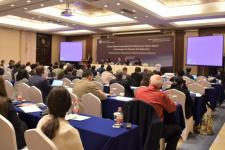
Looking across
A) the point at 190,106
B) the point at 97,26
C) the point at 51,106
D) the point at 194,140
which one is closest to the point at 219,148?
the point at 194,140

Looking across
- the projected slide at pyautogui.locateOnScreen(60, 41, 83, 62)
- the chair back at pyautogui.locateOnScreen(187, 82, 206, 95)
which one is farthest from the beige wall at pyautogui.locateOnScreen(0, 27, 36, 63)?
the chair back at pyautogui.locateOnScreen(187, 82, 206, 95)

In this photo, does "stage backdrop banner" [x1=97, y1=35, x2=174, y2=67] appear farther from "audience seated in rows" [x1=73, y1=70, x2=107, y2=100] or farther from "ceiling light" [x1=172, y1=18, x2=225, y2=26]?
"audience seated in rows" [x1=73, y1=70, x2=107, y2=100]

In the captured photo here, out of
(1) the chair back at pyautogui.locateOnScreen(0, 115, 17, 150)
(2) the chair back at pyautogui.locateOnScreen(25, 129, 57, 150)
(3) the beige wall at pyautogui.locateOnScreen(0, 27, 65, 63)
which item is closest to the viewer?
(2) the chair back at pyautogui.locateOnScreen(25, 129, 57, 150)

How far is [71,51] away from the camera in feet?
60.4

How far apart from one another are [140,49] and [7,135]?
13374mm

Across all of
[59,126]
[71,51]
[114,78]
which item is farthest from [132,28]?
[59,126]

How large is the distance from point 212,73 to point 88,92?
379 inches

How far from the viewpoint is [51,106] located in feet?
6.19

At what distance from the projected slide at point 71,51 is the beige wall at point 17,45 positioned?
6.98ft

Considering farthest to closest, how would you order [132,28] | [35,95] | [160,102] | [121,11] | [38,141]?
[132,28]
[121,11]
[35,95]
[160,102]
[38,141]

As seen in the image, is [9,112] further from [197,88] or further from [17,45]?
[17,45]

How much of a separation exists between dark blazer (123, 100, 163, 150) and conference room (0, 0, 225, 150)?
0.5 inches

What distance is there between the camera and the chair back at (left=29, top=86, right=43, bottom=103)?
4488 millimetres

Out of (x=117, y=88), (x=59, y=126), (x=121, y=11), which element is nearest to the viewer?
(x=59, y=126)
